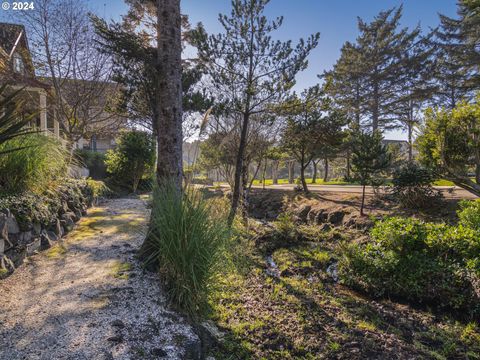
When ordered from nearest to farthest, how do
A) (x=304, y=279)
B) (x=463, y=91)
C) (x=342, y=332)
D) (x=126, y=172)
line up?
(x=342, y=332), (x=304, y=279), (x=126, y=172), (x=463, y=91)

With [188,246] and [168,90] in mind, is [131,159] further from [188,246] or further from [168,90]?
[188,246]

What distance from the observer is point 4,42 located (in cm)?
1011

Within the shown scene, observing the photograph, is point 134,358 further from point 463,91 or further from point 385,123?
point 463,91

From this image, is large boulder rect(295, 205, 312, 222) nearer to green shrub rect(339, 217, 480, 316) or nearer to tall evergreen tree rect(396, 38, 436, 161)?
green shrub rect(339, 217, 480, 316)

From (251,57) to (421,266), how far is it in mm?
5702

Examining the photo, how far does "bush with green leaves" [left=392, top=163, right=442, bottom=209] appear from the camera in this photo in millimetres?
7480

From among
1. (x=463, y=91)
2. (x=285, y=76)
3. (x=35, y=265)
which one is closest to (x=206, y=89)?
(x=285, y=76)

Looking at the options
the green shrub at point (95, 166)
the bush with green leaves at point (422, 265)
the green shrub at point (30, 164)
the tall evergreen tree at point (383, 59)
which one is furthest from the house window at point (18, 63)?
the tall evergreen tree at point (383, 59)

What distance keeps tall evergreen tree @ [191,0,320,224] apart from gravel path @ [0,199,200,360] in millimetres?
3297

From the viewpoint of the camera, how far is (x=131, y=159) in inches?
423

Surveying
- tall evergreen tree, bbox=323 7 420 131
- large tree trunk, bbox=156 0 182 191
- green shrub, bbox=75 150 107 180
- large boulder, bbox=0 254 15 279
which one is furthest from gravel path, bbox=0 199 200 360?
tall evergreen tree, bbox=323 7 420 131

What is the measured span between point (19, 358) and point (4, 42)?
498 inches

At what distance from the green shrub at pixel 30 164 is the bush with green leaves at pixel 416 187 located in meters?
8.28

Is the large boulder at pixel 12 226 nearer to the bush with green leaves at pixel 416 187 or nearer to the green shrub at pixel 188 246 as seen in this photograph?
the green shrub at pixel 188 246
